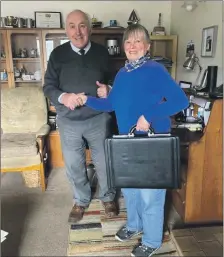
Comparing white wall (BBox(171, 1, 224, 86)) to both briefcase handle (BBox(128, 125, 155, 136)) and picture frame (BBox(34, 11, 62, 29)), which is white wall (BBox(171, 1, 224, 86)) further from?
picture frame (BBox(34, 11, 62, 29))

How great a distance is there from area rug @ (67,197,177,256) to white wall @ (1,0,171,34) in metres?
2.00

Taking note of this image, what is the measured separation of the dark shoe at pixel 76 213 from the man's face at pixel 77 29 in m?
1.08

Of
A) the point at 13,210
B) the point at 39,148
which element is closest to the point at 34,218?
the point at 13,210

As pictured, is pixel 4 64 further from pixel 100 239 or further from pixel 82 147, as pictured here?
pixel 100 239

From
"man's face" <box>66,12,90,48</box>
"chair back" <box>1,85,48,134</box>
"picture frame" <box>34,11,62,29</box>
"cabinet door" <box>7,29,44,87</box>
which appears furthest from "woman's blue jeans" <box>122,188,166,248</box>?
"picture frame" <box>34,11,62,29</box>

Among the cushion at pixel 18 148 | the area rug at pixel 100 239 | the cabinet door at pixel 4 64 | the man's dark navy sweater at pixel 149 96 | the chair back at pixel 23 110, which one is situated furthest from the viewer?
the cabinet door at pixel 4 64

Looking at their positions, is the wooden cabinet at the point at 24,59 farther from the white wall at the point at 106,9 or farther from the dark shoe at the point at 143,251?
the dark shoe at the point at 143,251

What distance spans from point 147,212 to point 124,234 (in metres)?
0.30

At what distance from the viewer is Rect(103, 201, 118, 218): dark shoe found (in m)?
1.82

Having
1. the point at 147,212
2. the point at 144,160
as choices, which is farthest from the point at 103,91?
the point at 147,212

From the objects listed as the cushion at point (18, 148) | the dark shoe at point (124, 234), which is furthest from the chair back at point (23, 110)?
the dark shoe at point (124, 234)

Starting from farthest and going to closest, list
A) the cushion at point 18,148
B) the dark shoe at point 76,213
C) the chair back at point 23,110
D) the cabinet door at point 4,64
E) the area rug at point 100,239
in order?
the cabinet door at point 4,64
the chair back at point 23,110
the cushion at point 18,148
the dark shoe at point 76,213
the area rug at point 100,239

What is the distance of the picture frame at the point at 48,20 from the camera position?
8.81ft

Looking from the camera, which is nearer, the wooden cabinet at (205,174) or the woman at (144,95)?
the woman at (144,95)
